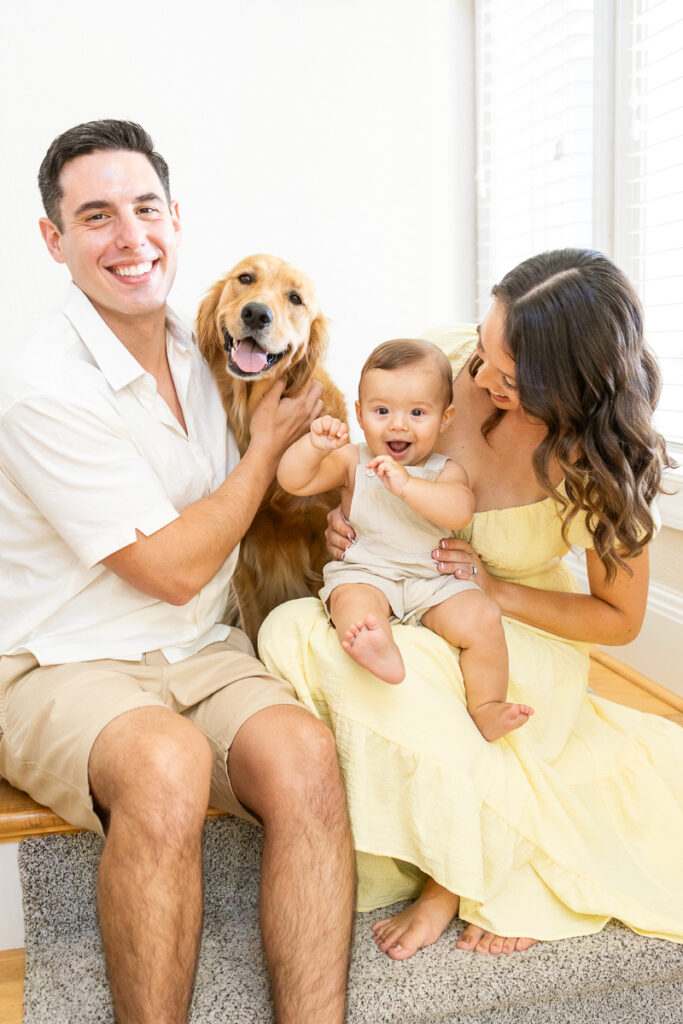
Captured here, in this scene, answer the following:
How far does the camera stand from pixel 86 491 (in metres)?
1.44

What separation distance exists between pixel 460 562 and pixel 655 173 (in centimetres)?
129

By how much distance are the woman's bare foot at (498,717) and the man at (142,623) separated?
253 millimetres

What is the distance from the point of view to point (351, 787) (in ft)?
4.67

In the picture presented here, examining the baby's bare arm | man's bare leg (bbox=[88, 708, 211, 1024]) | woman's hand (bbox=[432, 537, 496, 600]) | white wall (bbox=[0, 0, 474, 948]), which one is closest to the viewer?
man's bare leg (bbox=[88, 708, 211, 1024])

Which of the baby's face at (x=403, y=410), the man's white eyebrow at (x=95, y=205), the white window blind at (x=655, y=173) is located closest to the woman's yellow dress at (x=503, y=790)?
the baby's face at (x=403, y=410)

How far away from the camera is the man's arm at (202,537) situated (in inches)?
57.9

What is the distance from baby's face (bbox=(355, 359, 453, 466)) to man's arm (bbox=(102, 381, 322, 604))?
8.6 inches

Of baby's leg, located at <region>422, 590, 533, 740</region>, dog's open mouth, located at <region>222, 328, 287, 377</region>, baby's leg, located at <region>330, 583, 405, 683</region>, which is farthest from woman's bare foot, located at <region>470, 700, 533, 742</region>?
dog's open mouth, located at <region>222, 328, 287, 377</region>

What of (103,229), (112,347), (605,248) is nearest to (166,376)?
(112,347)

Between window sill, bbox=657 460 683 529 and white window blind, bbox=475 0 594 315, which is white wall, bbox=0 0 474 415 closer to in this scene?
white window blind, bbox=475 0 594 315

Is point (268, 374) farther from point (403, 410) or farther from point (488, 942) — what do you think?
point (488, 942)

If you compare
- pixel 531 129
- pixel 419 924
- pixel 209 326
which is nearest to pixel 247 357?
pixel 209 326

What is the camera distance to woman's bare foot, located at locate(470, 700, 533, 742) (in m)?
1.41

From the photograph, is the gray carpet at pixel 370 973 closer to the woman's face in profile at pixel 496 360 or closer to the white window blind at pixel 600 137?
the woman's face in profile at pixel 496 360
